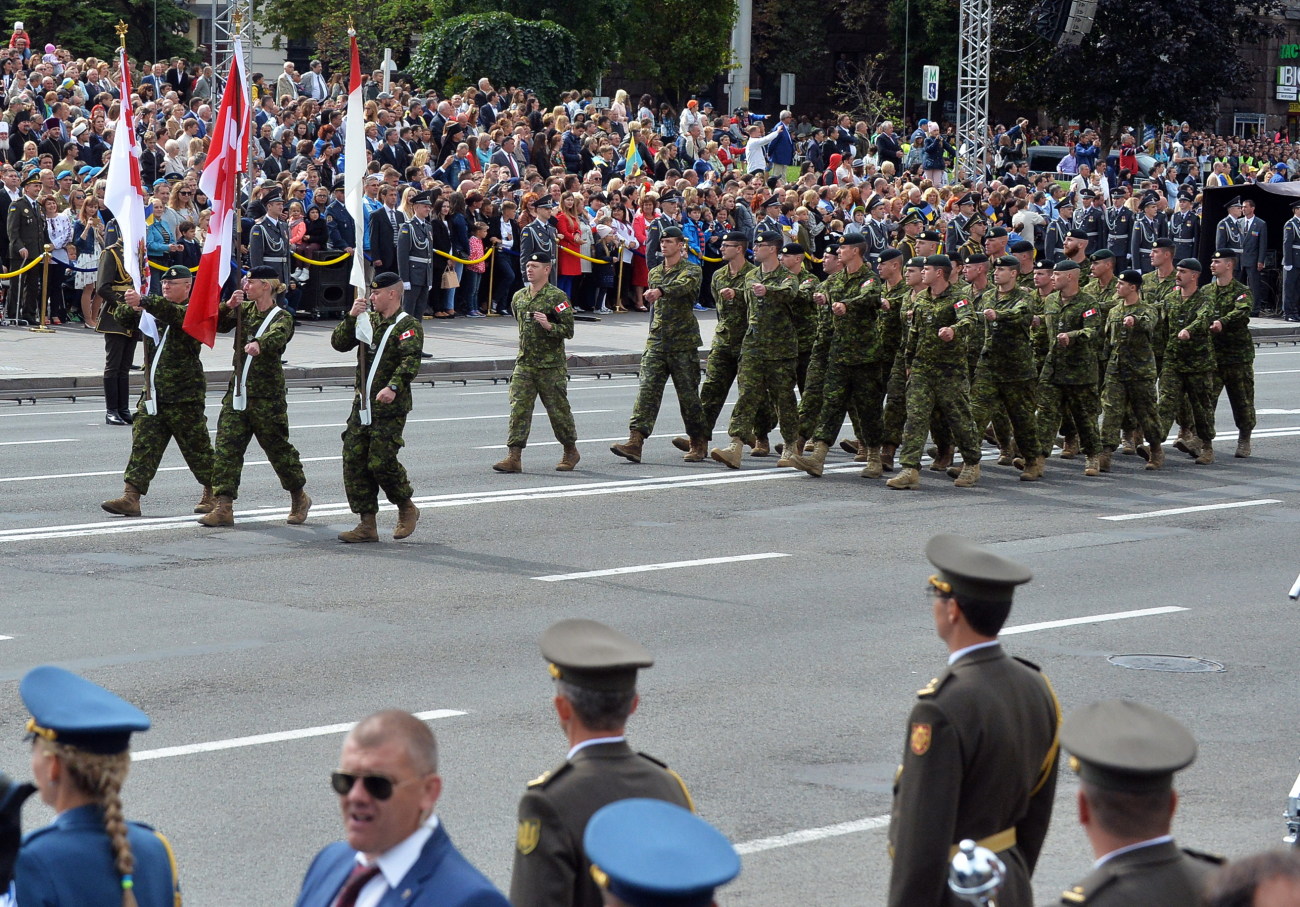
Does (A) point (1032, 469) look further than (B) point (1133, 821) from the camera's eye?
Yes

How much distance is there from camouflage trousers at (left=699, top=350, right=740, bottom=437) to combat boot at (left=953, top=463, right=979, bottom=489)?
2298mm

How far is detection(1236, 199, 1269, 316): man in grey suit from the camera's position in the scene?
34.3 metres

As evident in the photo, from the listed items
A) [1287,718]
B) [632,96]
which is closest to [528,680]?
[1287,718]

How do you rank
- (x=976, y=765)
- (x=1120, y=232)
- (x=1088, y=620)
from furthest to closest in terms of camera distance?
(x=1120, y=232) < (x=1088, y=620) < (x=976, y=765)

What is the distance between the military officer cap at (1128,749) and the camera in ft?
13.3

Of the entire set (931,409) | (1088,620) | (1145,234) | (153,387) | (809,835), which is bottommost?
(809,835)

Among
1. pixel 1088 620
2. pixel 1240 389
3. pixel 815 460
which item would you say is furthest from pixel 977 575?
pixel 1240 389

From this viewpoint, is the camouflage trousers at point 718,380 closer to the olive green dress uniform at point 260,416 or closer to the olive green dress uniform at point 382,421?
the olive green dress uniform at point 382,421

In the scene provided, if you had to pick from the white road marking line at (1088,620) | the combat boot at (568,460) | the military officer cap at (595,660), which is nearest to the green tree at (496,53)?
the combat boot at (568,460)

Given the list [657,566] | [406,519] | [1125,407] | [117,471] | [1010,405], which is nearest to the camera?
[657,566]

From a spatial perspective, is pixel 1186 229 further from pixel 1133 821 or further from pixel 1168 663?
pixel 1133 821

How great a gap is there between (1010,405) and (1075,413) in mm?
816

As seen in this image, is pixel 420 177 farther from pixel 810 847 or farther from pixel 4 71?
pixel 810 847

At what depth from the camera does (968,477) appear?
16938 millimetres
